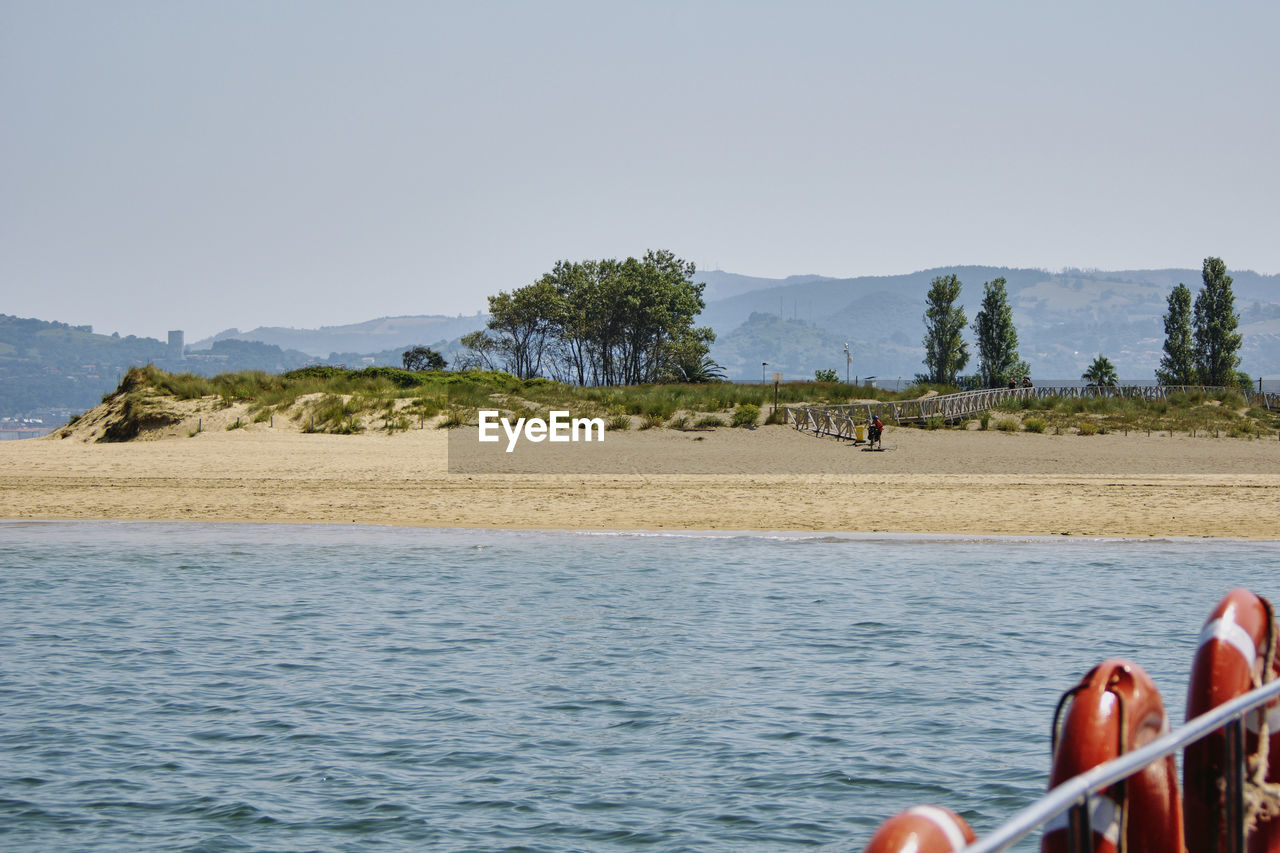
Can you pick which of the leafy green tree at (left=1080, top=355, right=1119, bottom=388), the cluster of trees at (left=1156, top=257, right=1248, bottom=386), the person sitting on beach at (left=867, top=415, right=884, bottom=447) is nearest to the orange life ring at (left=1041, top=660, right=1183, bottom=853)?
the person sitting on beach at (left=867, top=415, right=884, bottom=447)

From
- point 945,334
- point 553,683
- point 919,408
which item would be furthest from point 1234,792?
point 945,334

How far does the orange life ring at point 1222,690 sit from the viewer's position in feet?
12.0

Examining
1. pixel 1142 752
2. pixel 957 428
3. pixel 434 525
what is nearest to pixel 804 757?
pixel 1142 752

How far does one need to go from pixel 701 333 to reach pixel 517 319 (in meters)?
14.4

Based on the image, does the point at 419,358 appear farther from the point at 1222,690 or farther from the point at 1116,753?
the point at 1116,753

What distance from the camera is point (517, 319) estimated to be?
89625mm

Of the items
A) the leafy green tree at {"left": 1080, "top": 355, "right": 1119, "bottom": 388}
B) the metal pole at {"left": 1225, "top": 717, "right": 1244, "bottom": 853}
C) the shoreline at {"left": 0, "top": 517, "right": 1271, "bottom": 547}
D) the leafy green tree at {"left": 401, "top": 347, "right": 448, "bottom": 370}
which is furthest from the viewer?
the leafy green tree at {"left": 401, "top": 347, "right": 448, "bottom": 370}

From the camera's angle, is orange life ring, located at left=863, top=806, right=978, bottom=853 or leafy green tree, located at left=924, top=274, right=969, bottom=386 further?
leafy green tree, located at left=924, top=274, right=969, bottom=386

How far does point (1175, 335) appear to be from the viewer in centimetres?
8200

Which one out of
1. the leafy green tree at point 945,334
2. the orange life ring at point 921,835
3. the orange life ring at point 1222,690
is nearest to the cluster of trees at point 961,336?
the leafy green tree at point 945,334

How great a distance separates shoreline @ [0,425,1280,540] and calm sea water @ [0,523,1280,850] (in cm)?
234

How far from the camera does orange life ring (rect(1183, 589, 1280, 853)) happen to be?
3668mm

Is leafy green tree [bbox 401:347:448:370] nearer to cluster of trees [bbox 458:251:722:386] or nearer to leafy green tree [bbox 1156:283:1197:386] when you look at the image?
cluster of trees [bbox 458:251:722:386]

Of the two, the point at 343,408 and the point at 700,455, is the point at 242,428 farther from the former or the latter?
the point at 700,455
